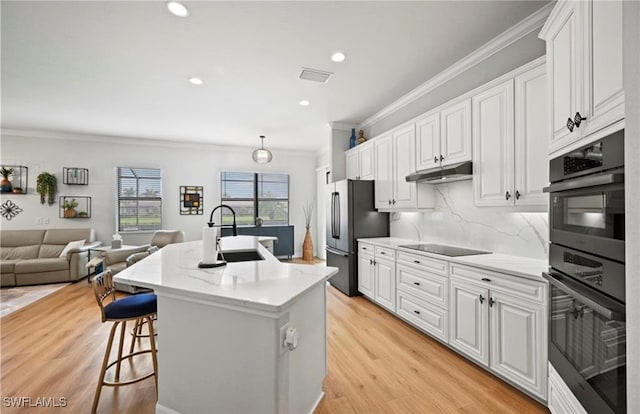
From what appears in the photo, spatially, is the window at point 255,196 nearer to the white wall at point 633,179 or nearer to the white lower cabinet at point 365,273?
the white lower cabinet at point 365,273

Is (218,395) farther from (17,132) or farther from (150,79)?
(17,132)

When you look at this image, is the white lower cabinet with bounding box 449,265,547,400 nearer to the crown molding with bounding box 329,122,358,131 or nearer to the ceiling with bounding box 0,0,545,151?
the ceiling with bounding box 0,0,545,151

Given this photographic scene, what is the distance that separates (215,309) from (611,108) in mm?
1938

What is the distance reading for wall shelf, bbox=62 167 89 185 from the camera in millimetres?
5672

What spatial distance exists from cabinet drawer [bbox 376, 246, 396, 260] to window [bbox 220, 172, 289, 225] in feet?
13.3

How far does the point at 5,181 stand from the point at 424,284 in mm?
7572

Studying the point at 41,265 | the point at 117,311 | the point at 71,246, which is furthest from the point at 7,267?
the point at 117,311

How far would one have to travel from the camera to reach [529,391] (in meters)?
1.89

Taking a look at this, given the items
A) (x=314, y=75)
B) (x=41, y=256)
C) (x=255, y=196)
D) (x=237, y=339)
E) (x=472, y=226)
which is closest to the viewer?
(x=237, y=339)

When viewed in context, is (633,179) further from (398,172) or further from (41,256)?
(41,256)

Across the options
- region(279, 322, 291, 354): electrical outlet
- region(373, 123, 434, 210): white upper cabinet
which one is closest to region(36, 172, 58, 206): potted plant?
region(373, 123, 434, 210): white upper cabinet

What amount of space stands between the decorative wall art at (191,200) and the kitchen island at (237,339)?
16.6 ft

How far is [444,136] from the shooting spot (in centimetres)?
290

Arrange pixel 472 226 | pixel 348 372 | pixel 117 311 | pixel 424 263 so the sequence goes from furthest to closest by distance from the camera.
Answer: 1. pixel 472 226
2. pixel 424 263
3. pixel 348 372
4. pixel 117 311
